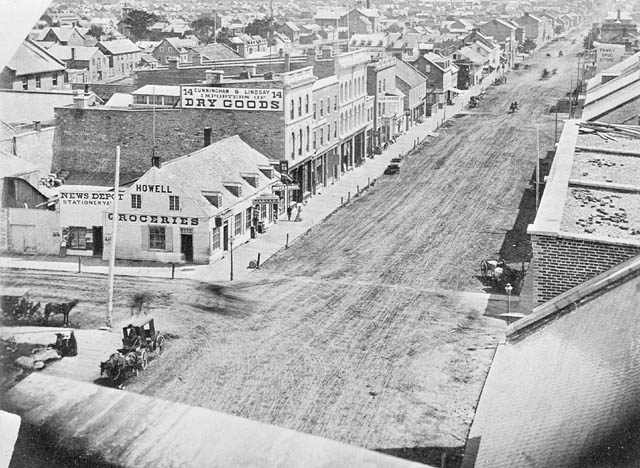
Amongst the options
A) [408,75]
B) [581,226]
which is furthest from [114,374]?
[408,75]

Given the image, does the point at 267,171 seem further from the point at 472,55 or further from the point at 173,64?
the point at 472,55

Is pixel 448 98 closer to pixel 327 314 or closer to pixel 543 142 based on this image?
pixel 543 142

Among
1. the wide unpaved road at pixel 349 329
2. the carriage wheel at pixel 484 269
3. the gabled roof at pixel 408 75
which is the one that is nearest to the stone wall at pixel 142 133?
the wide unpaved road at pixel 349 329

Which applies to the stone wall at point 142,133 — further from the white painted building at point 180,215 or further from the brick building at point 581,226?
the brick building at point 581,226

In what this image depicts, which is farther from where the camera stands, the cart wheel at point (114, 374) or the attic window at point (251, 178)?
the attic window at point (251, 178)

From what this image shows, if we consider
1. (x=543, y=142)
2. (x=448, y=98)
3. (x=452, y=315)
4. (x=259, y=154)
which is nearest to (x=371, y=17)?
(x=448, y=98)
